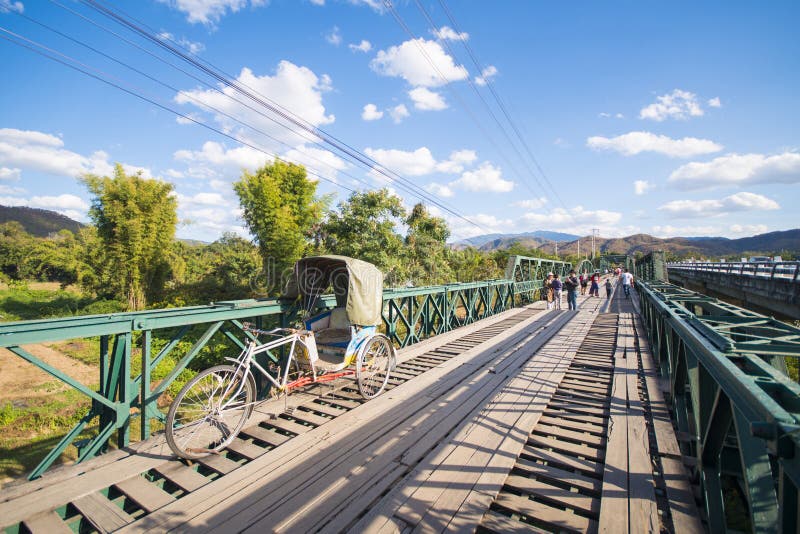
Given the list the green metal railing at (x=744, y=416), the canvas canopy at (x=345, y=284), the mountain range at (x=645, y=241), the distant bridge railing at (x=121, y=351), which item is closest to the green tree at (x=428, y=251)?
the canvas canopy at (x=345, y=284)

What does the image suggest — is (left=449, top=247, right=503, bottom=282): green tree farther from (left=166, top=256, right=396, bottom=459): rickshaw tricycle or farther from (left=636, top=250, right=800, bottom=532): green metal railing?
(left=636, top=250, right=800, bottom=532): green metal railing

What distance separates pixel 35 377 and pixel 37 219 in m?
135

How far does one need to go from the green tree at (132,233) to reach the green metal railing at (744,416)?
841 inches

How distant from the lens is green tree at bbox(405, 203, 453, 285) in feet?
56.9

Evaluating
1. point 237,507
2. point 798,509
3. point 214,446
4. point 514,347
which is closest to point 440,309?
point 514,347

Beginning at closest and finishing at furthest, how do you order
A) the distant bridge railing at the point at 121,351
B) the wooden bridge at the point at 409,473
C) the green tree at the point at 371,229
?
the wooden bridge at the point at 409,473 → the distant bridge railing at the point at 121,351 → the green tree at the point at 371,229

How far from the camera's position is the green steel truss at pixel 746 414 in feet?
3.65

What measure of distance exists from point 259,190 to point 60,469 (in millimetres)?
17642

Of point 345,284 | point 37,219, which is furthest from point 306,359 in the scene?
point 37,219

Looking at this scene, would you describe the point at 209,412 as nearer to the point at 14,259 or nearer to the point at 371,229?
the point at 371,229

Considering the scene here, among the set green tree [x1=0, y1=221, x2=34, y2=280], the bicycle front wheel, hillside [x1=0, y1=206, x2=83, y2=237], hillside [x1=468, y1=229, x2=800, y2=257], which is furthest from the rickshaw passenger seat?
hillside [x1=0, y1=206, x2=83, y2=237]

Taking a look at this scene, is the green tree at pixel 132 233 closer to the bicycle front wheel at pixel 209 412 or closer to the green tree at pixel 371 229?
the green tree at pixel 371 229

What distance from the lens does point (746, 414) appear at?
52.2 inches

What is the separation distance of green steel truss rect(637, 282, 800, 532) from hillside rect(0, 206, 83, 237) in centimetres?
12524
